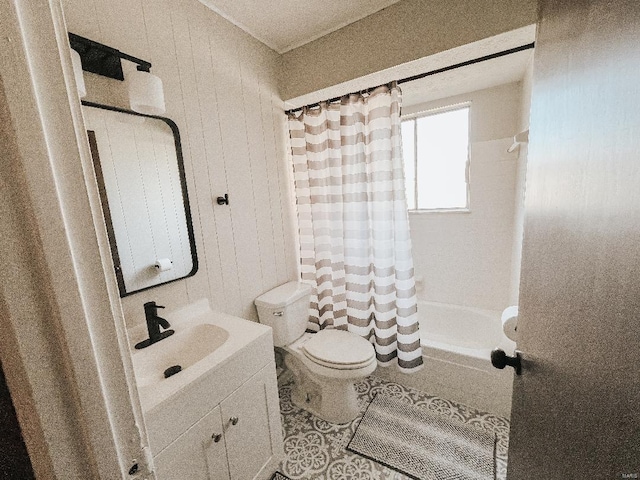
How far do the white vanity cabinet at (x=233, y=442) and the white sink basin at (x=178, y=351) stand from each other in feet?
0.87

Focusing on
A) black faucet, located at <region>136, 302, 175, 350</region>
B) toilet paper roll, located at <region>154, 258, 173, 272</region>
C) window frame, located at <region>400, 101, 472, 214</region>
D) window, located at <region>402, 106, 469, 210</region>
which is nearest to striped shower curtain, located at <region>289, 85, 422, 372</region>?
window frame, located at <region>400, 101, 472, 214</region>

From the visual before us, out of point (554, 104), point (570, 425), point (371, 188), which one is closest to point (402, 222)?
point (371, 188)

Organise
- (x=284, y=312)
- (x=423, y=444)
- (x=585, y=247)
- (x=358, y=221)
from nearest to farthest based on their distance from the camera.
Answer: (x=585, y=247) → (x=423, y=444) → (x=284, y=312) → (x=358, y=221)

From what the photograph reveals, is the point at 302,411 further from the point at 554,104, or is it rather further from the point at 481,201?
the point at 481,201

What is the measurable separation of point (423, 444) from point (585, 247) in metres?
1.64

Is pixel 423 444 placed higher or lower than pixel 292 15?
lower

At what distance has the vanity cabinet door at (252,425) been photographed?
112cm

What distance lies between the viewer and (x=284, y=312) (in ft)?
5.80

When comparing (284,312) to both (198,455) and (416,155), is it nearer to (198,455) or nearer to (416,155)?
(198,455)

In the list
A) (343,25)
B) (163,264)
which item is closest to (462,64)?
(343,25)

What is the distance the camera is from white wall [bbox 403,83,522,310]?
84.4 inches

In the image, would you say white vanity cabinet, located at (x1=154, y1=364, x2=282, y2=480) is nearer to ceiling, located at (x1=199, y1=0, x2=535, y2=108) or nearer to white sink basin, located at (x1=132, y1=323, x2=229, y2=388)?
white sink basin, located at (x1=132, y1=323, x2=229, y2=388)

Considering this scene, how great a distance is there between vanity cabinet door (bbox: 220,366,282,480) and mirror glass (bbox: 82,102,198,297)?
67 centimetres

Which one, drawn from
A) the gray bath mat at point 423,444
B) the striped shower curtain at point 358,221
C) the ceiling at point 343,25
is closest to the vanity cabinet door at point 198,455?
the gray bath mat at point 423,444
